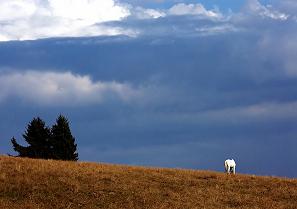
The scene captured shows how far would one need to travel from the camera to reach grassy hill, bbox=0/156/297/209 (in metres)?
28.4

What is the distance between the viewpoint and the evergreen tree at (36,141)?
65.6 metres

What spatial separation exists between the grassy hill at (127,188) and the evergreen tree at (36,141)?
27.7 meters

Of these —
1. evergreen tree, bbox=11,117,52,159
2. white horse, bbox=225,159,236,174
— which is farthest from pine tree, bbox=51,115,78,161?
white horse, bbox=225,159,236,174

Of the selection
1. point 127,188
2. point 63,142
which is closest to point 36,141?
point 63,142

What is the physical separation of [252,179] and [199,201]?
878cm

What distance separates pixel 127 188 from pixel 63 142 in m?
35.7

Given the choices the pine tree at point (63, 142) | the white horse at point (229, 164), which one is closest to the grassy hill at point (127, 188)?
the white horse at point (229, 164)

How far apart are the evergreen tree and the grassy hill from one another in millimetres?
27722

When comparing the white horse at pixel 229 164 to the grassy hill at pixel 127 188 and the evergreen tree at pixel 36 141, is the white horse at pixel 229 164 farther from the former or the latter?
the evergreen tree at pixel 36 141

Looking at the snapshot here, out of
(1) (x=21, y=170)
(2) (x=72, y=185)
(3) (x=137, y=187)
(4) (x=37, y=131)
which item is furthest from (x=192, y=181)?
(4) (x=37, y=131)

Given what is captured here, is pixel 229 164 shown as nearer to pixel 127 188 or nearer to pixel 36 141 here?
pixel 127 188

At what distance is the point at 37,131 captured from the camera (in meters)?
66.4

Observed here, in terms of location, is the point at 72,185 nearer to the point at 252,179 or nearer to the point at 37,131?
the point at 252,179

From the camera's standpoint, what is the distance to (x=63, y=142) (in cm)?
6594
